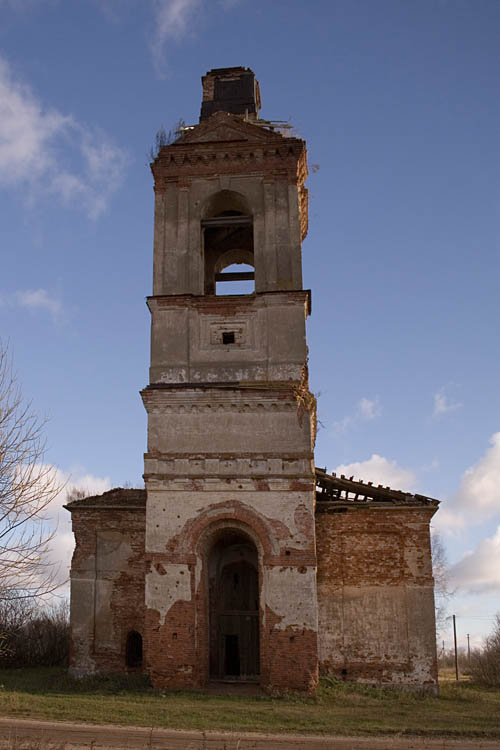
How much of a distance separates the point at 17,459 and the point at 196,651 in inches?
292

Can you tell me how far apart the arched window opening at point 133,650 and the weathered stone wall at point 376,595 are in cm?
484

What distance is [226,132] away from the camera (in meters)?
20.1

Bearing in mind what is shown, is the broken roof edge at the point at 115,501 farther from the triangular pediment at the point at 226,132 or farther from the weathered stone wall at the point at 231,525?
the triangular pediment at the point at 226,132

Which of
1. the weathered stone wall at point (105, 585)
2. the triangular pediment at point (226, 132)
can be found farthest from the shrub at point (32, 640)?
the triangular pediment at point (226, 132)

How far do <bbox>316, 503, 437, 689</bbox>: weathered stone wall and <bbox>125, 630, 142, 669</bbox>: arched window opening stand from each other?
4.84 m

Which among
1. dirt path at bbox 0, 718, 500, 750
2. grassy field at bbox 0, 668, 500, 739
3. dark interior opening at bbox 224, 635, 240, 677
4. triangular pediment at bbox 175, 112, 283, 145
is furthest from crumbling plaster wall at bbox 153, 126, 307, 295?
dirt path at bbox 0, 718, 500, 750

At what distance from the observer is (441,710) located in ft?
50.5

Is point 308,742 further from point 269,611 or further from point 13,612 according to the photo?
point 13,612

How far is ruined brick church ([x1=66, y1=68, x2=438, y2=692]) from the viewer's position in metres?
16.6

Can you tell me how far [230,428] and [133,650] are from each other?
6.78 meters

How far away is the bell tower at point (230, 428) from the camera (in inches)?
647

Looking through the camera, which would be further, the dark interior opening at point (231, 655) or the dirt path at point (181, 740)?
the dark interior opening at point (231, 655)

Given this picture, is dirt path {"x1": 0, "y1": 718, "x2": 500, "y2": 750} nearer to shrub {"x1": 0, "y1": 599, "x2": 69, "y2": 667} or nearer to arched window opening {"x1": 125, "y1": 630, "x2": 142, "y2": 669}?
arched window opening {"x1": 125, "y1": 630, "x2": 142, "y2": 669}

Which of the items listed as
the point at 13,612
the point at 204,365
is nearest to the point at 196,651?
the point at 204,365
